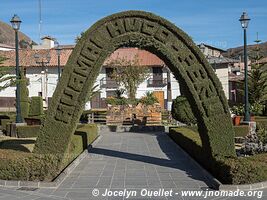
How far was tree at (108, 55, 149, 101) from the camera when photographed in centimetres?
4225

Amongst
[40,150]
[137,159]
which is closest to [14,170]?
[40,150]

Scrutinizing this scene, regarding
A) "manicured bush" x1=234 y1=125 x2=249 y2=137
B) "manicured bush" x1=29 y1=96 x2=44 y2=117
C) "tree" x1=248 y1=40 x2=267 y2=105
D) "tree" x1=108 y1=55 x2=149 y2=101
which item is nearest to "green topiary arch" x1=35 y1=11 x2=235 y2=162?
"manicured bush" x1=234 y1=125 x2=249 y2=137

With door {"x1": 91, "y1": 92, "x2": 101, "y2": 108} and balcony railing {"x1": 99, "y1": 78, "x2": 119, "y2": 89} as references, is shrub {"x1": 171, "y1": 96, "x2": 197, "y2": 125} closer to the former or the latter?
balcony railing {"x1": 99, "y1": 78, "x2": 119, "y2": 89}

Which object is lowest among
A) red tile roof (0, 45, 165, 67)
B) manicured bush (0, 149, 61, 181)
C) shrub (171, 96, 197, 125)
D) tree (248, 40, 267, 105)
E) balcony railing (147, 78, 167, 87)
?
manicured bush (0, 149, 61, 181)

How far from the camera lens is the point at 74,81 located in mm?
10336

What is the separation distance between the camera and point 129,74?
140 feet

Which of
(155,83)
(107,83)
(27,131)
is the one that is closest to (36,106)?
(27,131)

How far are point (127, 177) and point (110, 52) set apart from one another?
3166 mm

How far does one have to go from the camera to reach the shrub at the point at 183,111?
2368cm

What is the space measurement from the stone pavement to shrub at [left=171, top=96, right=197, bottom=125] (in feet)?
29.3

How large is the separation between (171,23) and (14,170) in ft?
17.2

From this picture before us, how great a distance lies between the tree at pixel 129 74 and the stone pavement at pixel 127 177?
2708 centimetres

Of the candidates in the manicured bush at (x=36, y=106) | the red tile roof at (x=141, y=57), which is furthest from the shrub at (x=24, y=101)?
the red tile roof at (x=141, y=57)

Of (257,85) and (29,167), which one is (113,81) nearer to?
(257,85)
